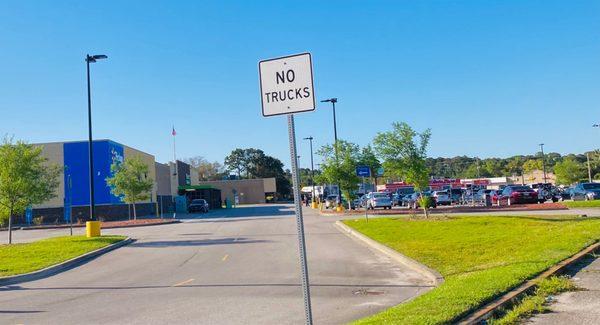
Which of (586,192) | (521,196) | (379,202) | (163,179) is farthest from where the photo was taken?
(163,179)

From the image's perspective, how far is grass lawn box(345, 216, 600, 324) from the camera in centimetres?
761

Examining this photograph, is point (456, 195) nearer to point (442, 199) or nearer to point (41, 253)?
point (442, 199)

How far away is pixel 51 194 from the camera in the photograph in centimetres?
Answer: 2598

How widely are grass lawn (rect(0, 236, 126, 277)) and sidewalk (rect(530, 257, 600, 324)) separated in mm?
12902

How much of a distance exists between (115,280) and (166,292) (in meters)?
2.87

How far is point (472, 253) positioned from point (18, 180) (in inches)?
748

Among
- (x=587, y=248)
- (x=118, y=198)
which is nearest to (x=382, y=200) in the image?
(x=118, y=198)

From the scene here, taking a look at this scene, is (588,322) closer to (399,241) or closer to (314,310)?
(314,310)

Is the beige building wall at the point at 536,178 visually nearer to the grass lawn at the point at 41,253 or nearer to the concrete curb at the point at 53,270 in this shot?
the grass lawn at the point at 41,253

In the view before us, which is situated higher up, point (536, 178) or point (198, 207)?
point (536, 178)

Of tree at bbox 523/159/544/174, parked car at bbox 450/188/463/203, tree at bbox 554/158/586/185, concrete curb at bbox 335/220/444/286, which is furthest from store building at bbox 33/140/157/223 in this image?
tree at bbox 523/159/544/174

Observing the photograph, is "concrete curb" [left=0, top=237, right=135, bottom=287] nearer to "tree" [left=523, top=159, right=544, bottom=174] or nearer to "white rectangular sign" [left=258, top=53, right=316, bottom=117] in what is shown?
"white rectangular sign" [left=258, top=53, right=316, bottom=117]

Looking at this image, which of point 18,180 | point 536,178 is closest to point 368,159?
point 18,180

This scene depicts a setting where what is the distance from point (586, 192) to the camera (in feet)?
143
